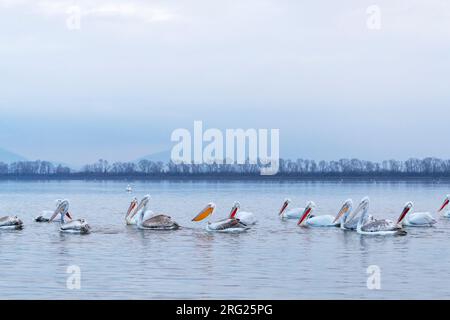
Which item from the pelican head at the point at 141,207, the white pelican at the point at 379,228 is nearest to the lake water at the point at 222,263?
the white pelican at the point at 379,228

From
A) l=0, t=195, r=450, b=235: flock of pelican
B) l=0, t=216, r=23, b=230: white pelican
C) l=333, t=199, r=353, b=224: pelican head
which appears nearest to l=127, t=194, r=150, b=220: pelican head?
l=0, t=195, r=450, b=235: flock of pelican

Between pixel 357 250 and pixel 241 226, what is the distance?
5013 mm

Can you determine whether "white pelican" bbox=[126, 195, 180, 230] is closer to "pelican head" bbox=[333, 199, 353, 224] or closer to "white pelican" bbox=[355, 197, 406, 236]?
"pelican head" bbox=[333, 199, 353, 224]

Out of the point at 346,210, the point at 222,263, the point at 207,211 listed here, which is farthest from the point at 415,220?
the point at 222,263

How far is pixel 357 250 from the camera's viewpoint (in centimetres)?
1866

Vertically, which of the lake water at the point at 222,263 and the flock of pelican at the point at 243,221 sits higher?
the flock of pelican at the point at 243,221

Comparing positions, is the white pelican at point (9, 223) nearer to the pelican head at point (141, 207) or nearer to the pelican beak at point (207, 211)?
the pelican head at point (141, 207)

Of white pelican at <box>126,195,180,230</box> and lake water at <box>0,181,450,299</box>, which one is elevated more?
white pelican at <box>126,195,180,230</box>

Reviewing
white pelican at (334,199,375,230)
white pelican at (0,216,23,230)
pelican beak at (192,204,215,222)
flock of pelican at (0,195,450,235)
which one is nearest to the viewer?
flock of pelican at (0,195,450,235)

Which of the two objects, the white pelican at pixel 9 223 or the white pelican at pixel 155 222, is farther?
the white pelican at pixel 9 223

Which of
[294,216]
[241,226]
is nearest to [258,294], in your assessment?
[241,226]

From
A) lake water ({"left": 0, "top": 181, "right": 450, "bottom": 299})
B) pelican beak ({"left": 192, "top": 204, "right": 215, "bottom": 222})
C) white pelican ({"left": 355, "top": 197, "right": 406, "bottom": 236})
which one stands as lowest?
lake water ({"left": 0, "top": 181, "right": 450, "bottom": 299})

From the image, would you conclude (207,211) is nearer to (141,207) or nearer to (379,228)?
(141,207)
